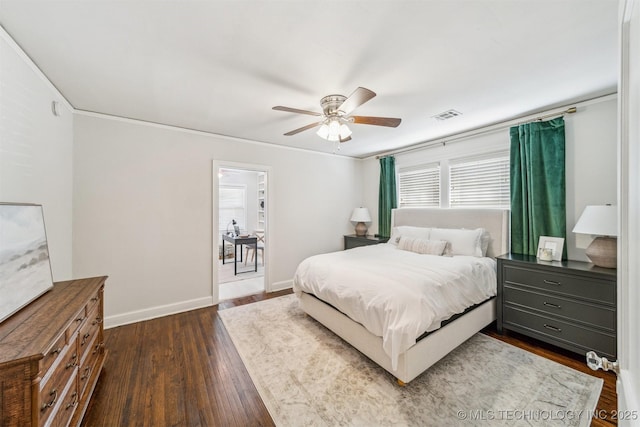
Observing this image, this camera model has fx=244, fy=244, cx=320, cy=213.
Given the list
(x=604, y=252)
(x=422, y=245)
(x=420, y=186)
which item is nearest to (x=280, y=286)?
(x=422, y=245)

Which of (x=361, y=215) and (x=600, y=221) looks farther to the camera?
(x=361, y=215)

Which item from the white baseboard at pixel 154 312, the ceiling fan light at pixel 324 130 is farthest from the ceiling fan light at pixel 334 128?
the white baseboard at pixel 154 312

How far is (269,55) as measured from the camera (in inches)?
70.7

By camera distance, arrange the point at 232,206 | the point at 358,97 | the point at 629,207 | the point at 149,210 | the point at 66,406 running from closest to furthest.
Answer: the point at 629,207 → the point at 66,406 → the point at 358,97 → the point at 149,210 → the point at 232,206

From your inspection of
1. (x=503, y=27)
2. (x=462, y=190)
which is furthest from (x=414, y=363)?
(x=462, y=190)

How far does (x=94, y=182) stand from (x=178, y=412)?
2.63 m

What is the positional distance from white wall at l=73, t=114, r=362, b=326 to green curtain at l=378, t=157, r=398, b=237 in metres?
2.04

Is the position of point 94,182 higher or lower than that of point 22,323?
higher

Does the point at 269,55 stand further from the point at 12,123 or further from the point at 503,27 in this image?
the point at 12,123

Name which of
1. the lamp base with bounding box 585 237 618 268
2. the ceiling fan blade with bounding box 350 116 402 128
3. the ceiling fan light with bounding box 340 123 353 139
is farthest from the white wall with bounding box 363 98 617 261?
the ceiling fan light with bounding box 340 123 353 139

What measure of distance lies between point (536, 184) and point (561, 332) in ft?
5.24

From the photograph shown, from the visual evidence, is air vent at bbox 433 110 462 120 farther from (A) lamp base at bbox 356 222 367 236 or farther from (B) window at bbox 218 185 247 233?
(B) window at bbox 218 185 247 233

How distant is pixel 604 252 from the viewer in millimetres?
2236

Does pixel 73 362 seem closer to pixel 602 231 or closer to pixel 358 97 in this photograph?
pixel 358 97
